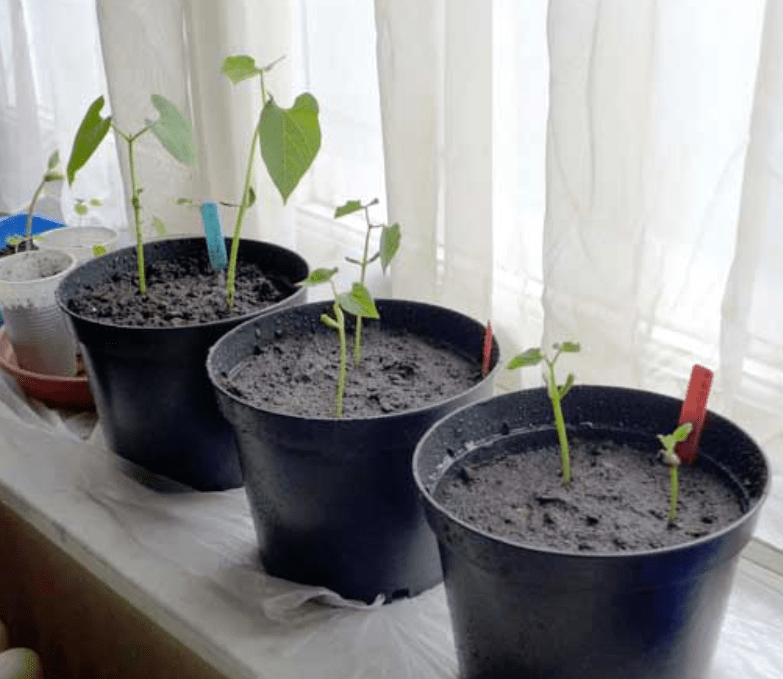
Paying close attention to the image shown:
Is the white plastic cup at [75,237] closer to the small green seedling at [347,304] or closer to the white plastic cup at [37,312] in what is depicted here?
the white plastic cup at [37,312]

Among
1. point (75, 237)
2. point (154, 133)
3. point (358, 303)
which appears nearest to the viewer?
point (358, 303)

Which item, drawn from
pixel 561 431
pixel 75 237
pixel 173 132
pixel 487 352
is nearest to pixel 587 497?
pixel 561 431

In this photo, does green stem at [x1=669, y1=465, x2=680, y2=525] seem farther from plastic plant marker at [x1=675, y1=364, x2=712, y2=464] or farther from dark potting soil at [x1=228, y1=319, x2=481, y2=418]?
dark potting soil at [x1=228, y1=319, x2=481, y2=418]

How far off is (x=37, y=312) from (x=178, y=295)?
0.23 m

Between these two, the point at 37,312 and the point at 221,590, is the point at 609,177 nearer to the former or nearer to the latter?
the point at 221,590

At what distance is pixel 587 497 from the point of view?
70 cm

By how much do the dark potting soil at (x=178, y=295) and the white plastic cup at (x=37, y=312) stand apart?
0.11m

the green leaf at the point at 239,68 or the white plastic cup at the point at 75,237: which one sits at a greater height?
the green leaf at the point at 239,68

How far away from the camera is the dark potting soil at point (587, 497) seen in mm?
652

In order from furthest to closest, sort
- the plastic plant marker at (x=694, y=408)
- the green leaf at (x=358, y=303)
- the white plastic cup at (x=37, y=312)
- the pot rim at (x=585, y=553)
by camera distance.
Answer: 1. the white plastic cup at (x=37, y=312)
2. the green leaf at (x=358, y=303)
3. the plastic plant marker at (x=694, y=408)
4. the pot rim at (x=585, y=553)

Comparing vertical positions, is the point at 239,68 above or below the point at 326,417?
above

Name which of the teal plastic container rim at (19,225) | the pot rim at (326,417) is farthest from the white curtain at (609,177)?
the teal plastic container rim at (19,225)

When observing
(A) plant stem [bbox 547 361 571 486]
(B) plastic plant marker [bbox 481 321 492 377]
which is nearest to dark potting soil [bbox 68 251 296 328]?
(B) plastic plant marker [bbox 481 321 492 377]

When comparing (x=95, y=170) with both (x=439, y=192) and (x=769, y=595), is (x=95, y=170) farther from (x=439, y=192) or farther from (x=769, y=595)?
(x=769, y=595)
